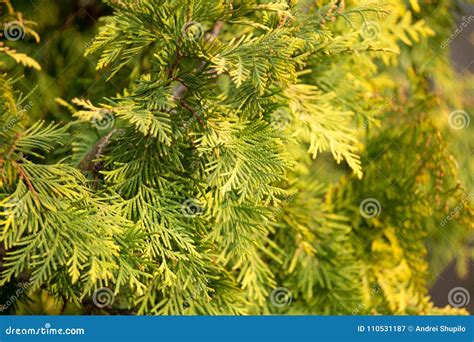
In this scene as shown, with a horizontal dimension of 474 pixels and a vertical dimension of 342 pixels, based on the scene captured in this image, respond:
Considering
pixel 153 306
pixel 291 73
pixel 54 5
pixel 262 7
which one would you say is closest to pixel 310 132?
Result: pixel 291 73

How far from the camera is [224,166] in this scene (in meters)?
1.26

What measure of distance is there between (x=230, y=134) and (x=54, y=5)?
2.62 ft

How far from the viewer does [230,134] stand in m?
1.28

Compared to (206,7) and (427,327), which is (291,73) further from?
(427,327)

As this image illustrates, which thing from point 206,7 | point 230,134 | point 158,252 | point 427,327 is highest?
point 206,7

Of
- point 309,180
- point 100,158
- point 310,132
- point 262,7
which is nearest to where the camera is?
point 262,7

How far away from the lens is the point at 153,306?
4.69 feet

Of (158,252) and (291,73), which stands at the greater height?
(291,73)

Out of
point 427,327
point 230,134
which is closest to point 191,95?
point 230,134

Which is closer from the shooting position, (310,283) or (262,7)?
(262,7)

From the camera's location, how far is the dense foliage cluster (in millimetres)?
1215

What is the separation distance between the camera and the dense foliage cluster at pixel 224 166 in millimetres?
1215

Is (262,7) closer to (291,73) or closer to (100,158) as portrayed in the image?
(291,73)

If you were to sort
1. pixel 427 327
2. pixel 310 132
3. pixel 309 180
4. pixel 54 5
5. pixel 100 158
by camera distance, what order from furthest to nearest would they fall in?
pixel 309 180
pixel 54 5
pixel 427 327
pixel 310 132
pixel 100 158
